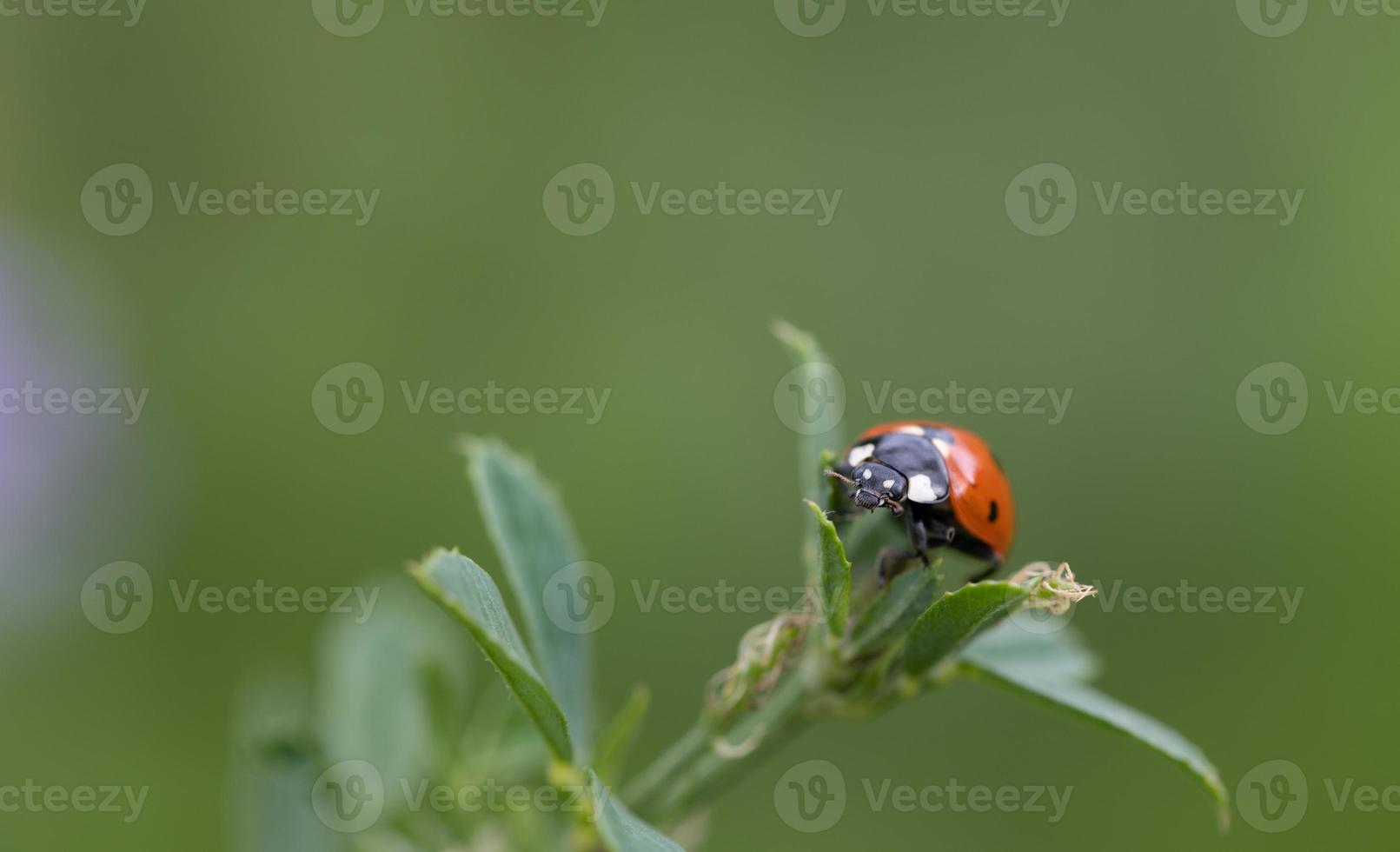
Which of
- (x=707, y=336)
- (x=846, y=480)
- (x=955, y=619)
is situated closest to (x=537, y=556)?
(x=846, y=480)

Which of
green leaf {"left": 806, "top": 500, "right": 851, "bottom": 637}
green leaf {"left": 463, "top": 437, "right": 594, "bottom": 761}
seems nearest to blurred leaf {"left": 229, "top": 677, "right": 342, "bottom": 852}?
green leaf {"left": 463, "top": 437, "right": 594, "bottom": 761}

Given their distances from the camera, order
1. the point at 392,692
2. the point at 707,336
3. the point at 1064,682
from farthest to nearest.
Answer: the point at 707,336, the point at 392,692, the point at 1064,682

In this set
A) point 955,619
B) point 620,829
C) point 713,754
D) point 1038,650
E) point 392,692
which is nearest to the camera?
point 620,829

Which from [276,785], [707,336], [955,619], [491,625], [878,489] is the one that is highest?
[707,336]

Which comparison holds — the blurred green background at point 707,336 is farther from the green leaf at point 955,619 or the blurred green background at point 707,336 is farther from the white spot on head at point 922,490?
the green leaf at point 955,619

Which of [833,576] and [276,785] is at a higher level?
Result: [833,576]

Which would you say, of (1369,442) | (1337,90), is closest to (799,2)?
(1337,90)

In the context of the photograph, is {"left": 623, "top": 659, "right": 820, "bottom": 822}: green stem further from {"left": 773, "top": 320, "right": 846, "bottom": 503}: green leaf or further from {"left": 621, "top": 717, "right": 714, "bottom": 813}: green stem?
{"left": 773, "top": 320, "right": 846, "bottom": 503}: green leaf

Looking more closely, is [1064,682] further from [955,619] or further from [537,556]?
[537,556]

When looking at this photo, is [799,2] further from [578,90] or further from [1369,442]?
[1369,442]
